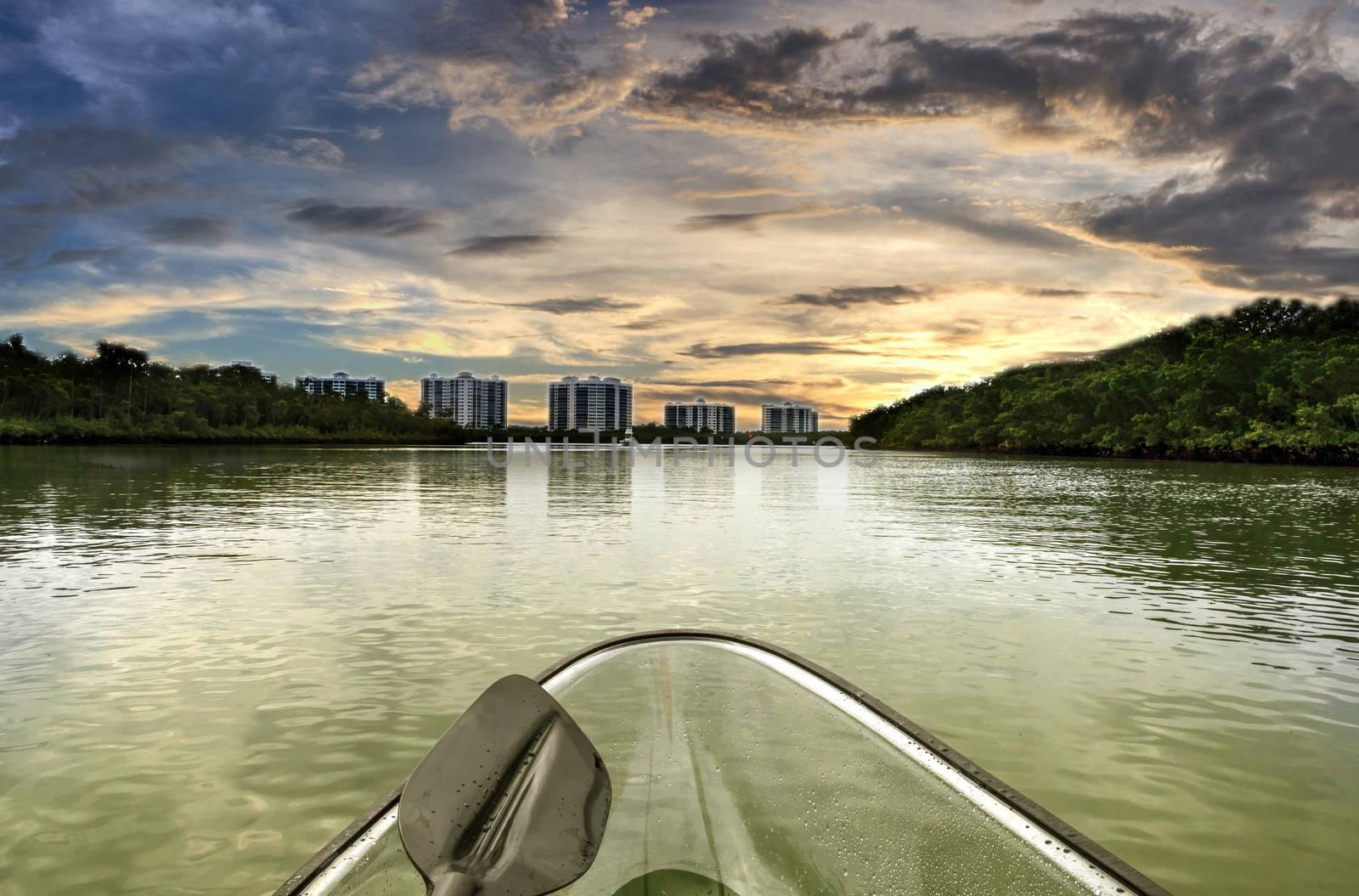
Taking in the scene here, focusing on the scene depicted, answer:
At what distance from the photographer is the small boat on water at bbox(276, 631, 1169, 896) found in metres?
1.94

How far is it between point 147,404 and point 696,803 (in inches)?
5365

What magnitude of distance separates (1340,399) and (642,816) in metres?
59.8

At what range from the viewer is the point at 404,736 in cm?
499

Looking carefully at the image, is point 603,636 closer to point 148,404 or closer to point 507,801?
point 507,801

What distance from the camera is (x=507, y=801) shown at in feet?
6.95

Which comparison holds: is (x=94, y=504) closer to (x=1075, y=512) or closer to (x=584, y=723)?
(x=584, y=723)

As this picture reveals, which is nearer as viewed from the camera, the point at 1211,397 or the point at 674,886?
the point at 674,886

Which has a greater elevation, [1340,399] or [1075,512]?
[1340,399]

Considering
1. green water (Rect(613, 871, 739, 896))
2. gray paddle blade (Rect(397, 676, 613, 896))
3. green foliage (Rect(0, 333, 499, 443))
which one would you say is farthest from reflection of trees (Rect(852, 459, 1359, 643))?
green foliage (Rect(0, 333, 499, 443))

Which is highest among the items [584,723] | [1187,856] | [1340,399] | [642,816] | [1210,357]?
[1210,357]

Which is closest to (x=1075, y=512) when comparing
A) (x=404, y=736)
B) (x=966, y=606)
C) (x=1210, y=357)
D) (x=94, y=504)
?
(x=966, y=606)

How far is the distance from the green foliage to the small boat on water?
388 feet

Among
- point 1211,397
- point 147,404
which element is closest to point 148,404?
point 147,404

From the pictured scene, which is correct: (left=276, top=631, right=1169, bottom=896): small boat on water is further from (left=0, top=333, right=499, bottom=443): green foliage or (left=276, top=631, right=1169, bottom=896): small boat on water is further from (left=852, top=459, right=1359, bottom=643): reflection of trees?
(left=0, top=333, right=499, bottom=443): green foliage
